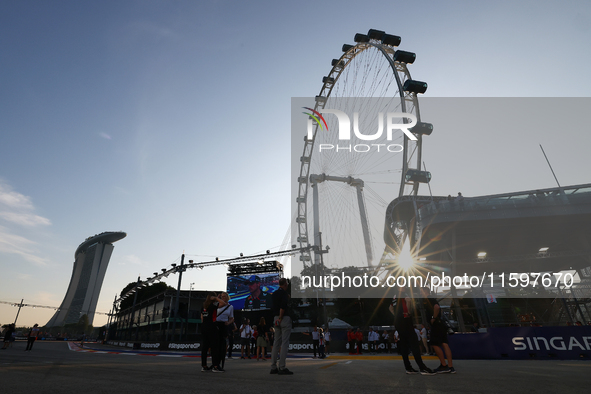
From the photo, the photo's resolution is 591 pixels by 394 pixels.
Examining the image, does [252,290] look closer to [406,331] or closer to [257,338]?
[257,338]

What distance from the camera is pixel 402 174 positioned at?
3023 centimetres

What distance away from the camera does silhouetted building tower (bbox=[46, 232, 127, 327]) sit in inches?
5846

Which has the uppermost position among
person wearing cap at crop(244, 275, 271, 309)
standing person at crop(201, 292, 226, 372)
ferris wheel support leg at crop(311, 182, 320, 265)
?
ferris wheel support leg at crop(311, 182, 320, 265)

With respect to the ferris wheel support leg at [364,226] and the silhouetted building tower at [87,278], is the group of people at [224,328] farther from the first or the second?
the silhouetted building tower at [87,278]

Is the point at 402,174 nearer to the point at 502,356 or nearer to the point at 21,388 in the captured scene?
the point at 502,356

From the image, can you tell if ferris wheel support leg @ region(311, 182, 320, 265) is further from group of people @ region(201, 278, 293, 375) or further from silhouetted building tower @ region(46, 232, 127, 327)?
silhouetted building tower @ region(46, 232, 127, 327)

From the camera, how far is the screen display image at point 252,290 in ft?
130

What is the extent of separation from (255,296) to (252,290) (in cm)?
83

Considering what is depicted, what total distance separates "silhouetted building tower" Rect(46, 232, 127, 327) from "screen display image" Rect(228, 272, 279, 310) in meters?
141

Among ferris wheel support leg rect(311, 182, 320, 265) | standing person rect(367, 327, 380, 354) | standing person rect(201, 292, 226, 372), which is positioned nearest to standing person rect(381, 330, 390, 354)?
standing person rect(367, 327, 380, 354)

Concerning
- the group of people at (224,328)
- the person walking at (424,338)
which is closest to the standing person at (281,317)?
the group of people at (224,328)

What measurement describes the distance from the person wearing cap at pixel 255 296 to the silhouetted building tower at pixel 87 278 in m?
142

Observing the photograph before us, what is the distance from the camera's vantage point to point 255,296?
1576 inches

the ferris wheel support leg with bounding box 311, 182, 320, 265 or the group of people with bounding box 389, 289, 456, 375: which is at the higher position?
the ferris wheel support leg with bounding box 311, 182, 320, 265
